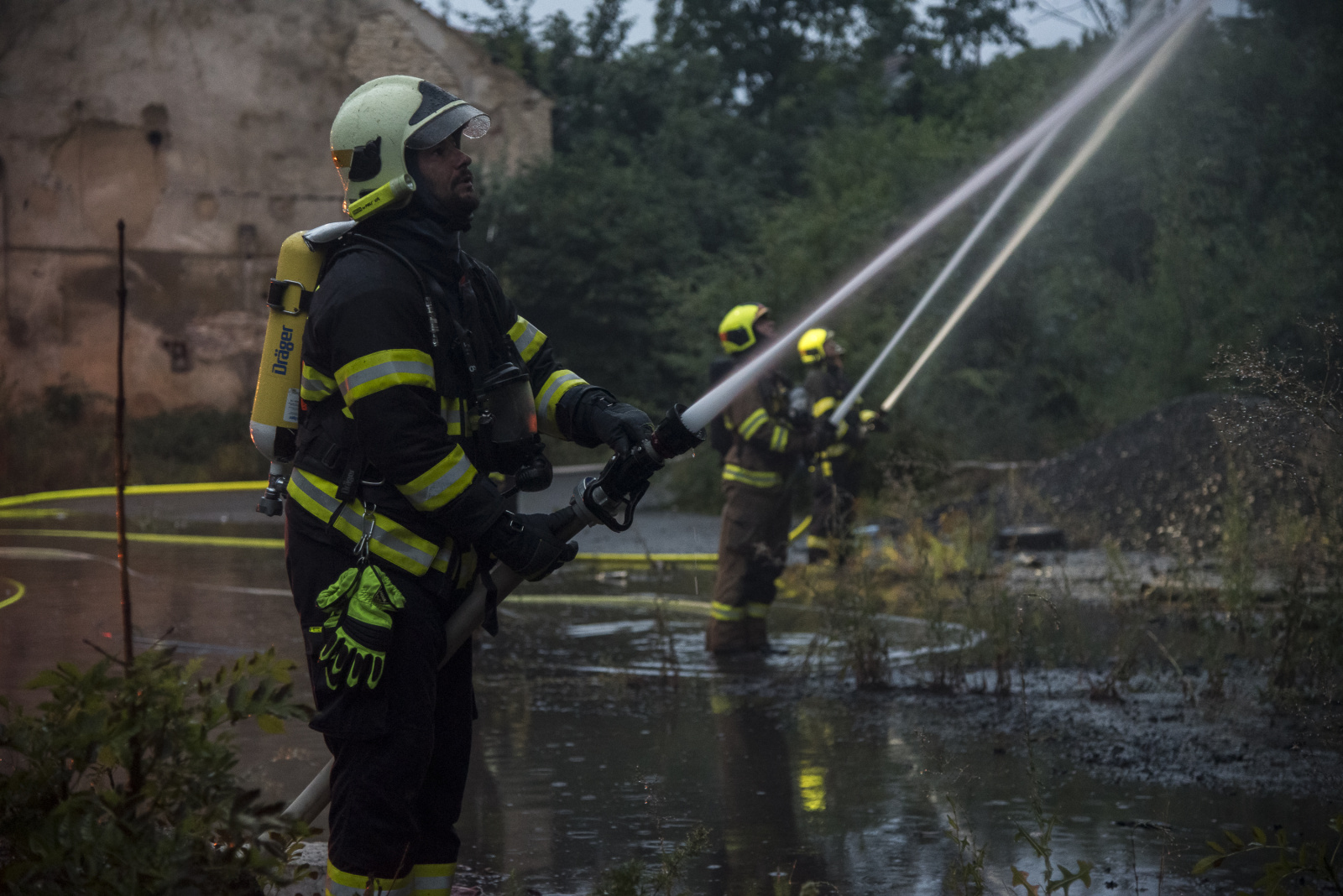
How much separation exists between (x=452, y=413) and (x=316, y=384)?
33 cm

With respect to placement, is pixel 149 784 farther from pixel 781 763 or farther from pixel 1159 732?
pixel 1159 732

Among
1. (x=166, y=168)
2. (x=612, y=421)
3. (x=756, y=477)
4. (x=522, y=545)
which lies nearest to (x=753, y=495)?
(x=756, y=477)

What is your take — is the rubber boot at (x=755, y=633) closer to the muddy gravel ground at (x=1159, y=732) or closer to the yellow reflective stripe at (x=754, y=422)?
the yellow reflective stripe at (x=754, y=422)

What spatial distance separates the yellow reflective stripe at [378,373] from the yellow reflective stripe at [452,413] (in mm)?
177

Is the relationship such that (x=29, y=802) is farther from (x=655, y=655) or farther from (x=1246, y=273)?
(x=1246, y=273)

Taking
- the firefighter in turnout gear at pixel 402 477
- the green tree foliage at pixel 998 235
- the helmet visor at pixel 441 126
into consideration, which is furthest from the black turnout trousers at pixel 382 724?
the green tree foliage at pixel 998 235

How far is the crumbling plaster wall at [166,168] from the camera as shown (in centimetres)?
2212

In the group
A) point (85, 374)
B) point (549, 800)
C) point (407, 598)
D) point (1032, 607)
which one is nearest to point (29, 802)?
point (407, 598)

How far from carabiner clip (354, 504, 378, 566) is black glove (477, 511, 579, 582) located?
247 mm

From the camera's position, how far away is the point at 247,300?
2377 centimetres

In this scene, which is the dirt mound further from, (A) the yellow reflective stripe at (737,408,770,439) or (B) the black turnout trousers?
(B) the black turnout trousers

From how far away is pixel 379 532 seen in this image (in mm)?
3355

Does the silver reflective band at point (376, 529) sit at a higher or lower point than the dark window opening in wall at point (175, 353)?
lower

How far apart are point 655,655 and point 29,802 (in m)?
5.77
